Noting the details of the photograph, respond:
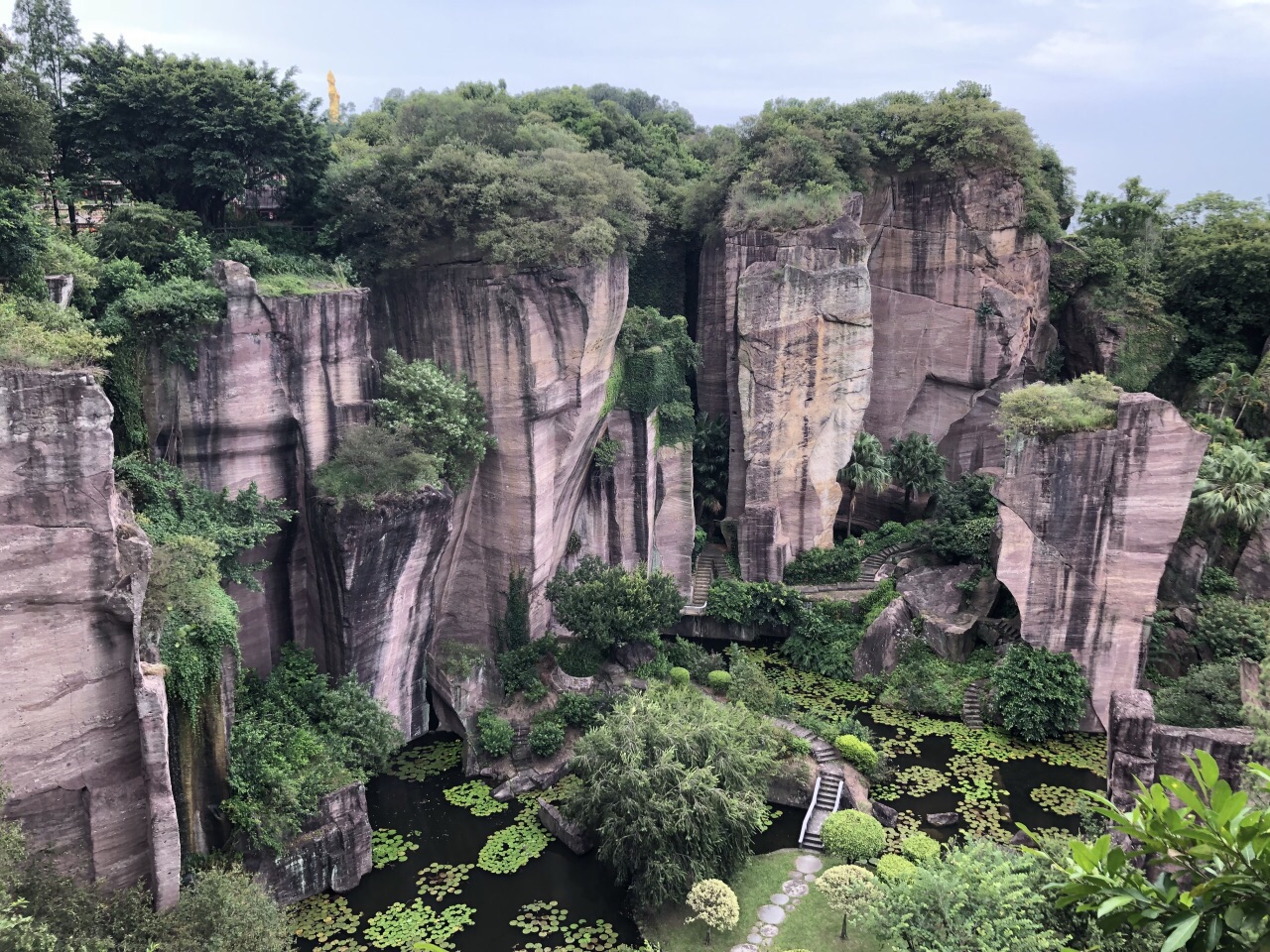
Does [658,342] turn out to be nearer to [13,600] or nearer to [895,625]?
[895,625]

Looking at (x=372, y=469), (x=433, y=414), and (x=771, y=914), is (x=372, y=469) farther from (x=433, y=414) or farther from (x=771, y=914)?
(x=771, y=914)

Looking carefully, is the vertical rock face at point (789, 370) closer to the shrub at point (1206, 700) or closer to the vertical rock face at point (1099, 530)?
the vertical rock face at point (1099, 530)

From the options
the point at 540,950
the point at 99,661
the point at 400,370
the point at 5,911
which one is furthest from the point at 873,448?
the point at 5,911

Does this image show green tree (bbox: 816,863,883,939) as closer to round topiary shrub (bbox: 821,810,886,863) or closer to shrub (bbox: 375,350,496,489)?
round topiary shrub (bbox: 821,810,886,863)

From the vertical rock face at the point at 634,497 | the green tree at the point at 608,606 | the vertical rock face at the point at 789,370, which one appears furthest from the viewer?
the vertical rock face at the point at 789,370

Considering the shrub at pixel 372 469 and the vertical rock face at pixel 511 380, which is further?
the vertical rock face at pixel 511 380

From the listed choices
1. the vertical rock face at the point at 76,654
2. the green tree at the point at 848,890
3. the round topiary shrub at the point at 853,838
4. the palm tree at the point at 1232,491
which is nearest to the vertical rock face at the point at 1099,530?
the palm tree at the point at 1232,491
